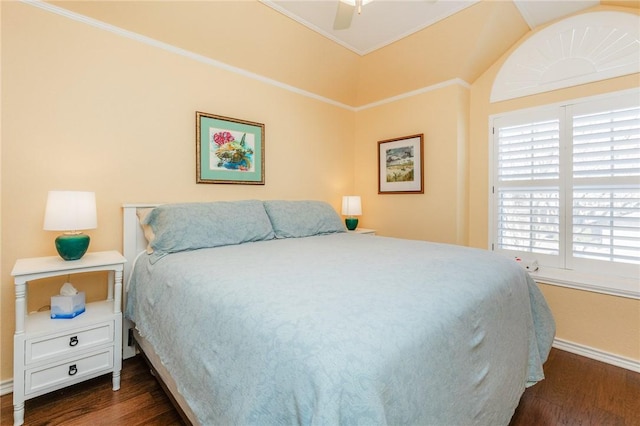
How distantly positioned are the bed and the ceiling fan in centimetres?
149

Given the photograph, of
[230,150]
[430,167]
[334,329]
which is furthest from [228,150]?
[334,329]

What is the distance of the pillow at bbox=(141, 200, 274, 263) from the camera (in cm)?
199

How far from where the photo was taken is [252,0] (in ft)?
7.93

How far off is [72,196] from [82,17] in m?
1.32

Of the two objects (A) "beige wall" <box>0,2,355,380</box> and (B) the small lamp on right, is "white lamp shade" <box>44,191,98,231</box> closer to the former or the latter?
(A) "beige wall" <box>0,2,355,380</box>

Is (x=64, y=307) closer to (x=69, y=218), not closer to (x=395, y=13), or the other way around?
(x=69, y=218)

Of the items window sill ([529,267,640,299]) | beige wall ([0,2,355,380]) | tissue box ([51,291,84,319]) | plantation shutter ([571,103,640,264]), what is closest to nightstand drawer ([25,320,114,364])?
tissue box ([51,291,84,319])

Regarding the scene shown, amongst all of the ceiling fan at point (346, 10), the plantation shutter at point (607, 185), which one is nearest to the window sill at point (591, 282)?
the plantation shutter at point (607, 185)

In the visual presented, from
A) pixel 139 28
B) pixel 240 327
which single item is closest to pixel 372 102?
pixel 139 28

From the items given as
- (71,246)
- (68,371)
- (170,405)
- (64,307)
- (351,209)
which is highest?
(351,209)

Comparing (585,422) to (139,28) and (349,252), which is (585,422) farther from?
(139,28)

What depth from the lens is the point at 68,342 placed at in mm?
1678

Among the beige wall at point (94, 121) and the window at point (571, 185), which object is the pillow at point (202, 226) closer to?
the beige wall at point (94, 121)

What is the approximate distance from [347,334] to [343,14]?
194 centimetres
